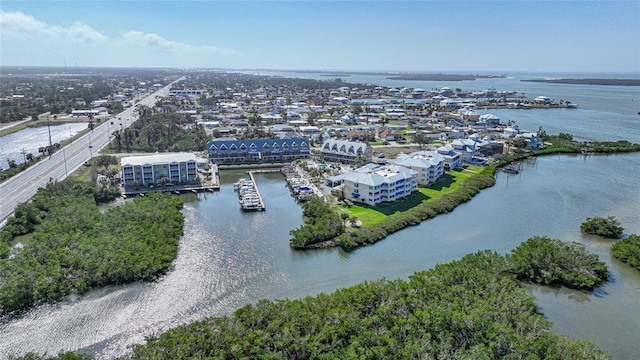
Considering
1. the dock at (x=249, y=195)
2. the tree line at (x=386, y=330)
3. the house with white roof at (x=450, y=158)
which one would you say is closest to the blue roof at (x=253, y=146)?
the dock at (x=249, y=195)

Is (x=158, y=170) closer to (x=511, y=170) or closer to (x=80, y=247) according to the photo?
(x=80, y=247)

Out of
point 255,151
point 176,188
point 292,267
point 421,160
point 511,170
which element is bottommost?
point 292,267

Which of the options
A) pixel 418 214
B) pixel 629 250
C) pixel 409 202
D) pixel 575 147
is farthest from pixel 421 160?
pixel 575 147

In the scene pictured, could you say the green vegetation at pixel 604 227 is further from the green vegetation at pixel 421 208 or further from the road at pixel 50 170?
the road at pixel 50 170

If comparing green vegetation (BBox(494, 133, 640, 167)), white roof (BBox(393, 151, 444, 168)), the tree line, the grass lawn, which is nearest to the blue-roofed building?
white roof (BBox(393, 151, 444, 168))

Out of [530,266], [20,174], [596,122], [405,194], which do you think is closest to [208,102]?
[20,174]
